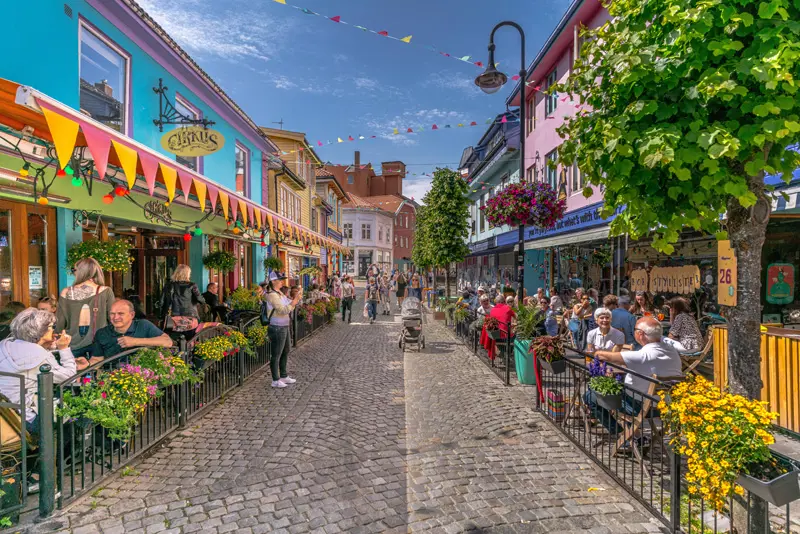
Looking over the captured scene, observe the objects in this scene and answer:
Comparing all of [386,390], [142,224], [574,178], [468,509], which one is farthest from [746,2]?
[574,178]

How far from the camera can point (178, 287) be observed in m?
7.73

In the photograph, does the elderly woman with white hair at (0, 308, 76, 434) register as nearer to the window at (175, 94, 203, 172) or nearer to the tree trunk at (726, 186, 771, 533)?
the tree trunk at (726, 186, 771, 533)

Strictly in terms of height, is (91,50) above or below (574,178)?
above

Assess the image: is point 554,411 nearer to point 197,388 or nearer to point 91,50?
point 197,388

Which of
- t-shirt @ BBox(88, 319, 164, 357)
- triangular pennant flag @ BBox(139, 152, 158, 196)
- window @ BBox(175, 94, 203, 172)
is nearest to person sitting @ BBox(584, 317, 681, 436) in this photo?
t-shirt @ BBox(88, 319, 164, 357)

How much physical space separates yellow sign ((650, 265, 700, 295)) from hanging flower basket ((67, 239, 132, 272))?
396 inches

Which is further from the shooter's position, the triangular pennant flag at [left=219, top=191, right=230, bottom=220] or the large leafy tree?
the triangular pennant flag at [left=219, top=191, right=230, bottom=220]

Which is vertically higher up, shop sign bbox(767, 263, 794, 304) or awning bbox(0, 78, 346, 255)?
awning bbox(0, 78, 346, 255)

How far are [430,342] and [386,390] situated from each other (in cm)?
511

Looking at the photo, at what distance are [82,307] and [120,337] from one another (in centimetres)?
98

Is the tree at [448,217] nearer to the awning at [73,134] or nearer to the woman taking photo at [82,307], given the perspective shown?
the awning at [73,134]

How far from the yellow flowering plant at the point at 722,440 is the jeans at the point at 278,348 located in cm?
567

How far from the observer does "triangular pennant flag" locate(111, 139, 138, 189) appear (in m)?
4.03

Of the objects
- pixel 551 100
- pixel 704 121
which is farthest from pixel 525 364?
pixel 551 100
